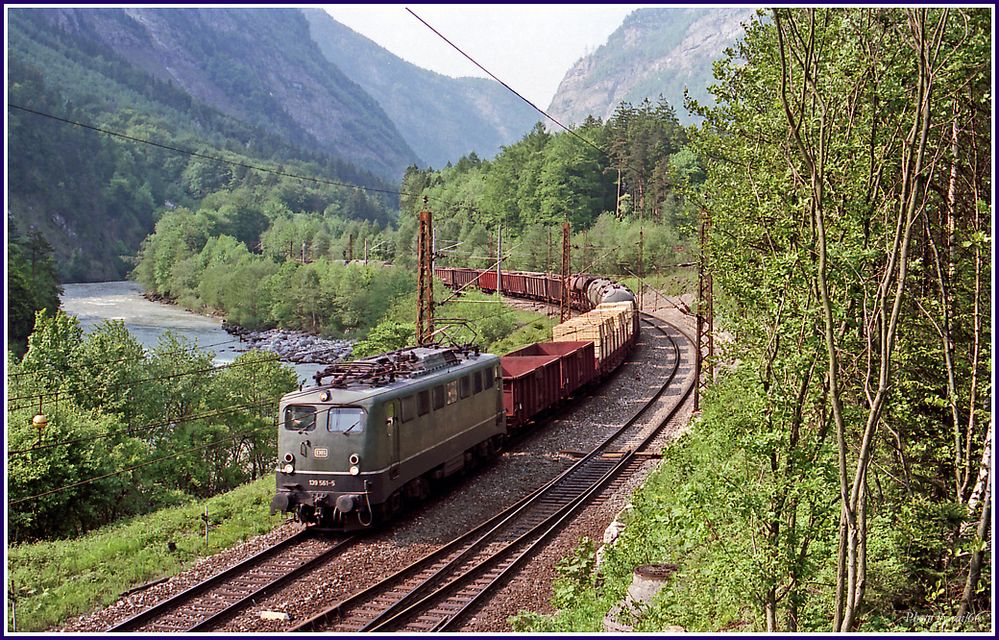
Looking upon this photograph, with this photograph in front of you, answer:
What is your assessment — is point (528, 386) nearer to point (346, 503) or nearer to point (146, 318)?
point (346, 503)

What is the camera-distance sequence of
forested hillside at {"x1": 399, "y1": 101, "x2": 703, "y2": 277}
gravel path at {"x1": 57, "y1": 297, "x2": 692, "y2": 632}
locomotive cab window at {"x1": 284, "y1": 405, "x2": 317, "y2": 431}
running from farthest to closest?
forested hillside at {"x1": 399, "y1": 101, "x2": 703, "y2": 277} < locomotive cab window at {"x1": 284, "y1": 405, "x2": 317, "y2": 431} < gravel path at {"x1": 57, "y1": 297, "x2": 692, "y2": 632}

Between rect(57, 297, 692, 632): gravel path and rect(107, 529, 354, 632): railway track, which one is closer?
rect(107, 529, 354, 632): railway track

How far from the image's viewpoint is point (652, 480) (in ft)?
64.5

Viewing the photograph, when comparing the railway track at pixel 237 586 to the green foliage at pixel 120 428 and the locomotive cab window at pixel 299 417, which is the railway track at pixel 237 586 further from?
the green foliage at pixel 120 428

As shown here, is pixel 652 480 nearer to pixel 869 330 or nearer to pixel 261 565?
pixel 261 565

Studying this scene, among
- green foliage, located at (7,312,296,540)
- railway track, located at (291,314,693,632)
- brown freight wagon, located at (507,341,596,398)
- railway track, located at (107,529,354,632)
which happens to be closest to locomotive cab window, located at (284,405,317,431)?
railway track, located at (107,529,354,632)

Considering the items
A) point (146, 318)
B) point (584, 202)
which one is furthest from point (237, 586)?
point (584, 202)

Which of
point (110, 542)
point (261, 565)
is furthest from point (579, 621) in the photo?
point (110, 542)

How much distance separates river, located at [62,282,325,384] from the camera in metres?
71.6

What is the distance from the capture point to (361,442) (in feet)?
55.8

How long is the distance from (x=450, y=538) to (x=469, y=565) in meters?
1.56

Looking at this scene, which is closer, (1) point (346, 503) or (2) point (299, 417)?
(1) point (346, 503)

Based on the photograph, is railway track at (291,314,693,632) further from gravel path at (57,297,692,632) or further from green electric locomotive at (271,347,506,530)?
green electric locomotive at (271,347,506,530)

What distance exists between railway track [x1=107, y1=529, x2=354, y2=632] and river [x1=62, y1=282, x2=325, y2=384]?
4224 cm
